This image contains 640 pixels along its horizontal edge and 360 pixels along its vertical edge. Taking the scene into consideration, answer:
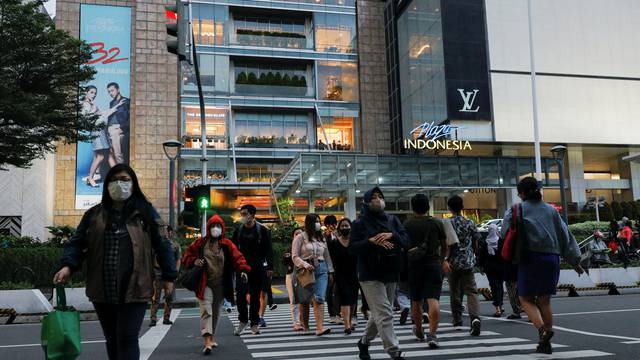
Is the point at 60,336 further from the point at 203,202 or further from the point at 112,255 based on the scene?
the point at 203,202

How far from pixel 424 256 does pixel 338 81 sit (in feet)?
138

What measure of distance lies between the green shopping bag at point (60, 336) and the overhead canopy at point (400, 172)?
27.2 metres

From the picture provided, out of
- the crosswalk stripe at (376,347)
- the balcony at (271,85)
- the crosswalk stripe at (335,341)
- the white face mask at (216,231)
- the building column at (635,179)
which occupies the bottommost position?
the crosswalk stripe at (335,341)

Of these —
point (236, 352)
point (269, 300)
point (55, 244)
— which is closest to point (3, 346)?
point (236, 352)

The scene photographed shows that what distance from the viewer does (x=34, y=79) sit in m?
22.4

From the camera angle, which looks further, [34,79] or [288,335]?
[34,79]

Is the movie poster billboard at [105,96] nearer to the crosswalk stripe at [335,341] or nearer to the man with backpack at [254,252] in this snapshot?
the man with backpack at [254,252]

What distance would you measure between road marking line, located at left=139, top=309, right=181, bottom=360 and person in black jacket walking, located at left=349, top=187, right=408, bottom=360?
9.71 ft

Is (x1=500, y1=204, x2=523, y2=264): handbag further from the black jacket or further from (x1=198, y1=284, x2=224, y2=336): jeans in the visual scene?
the black jacket

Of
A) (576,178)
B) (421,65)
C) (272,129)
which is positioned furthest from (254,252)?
(576,178)

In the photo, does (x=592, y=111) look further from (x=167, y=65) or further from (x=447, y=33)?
(x=167, y=65)

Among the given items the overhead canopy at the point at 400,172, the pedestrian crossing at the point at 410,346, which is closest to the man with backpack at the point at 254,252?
the pedestrian crossing at the point at 410,346

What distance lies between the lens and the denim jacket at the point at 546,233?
6.54 metres

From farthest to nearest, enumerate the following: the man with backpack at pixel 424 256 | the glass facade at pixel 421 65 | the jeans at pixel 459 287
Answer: the glass facade at pixel 421 65, the jeans at pixel 459 287, the man with backpack at pixel 424 256
